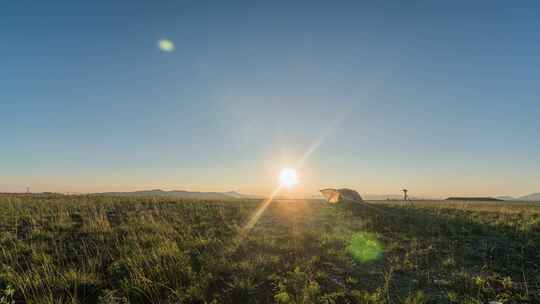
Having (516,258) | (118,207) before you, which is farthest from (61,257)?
(516,258)

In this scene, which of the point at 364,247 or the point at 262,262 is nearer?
the point at 262,262

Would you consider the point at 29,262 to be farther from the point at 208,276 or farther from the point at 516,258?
the point at 516,258

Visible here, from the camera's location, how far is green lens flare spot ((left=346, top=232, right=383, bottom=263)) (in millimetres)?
7730

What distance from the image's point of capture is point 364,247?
8.66 meters

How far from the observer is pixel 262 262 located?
7.00 metres

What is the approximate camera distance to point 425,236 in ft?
33.0

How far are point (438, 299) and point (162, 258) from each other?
6.15 metres

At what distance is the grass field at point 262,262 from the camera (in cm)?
555

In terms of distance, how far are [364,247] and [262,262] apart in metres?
3.49

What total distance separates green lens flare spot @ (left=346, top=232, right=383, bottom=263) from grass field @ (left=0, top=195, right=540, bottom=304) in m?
0.03

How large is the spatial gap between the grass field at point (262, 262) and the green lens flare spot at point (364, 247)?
0.03 metres

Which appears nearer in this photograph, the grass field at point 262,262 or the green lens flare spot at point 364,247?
the grass field at point 262,262

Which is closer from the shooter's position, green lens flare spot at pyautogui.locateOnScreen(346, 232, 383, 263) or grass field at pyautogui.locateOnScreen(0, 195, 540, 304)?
grass field at pyautogui.locateOnScreen(0, 195, 540, 304)

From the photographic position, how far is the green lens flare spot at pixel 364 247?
7.73 m
